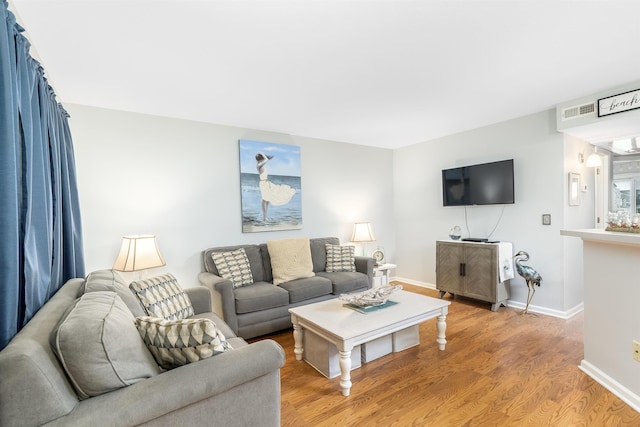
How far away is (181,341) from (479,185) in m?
3.87

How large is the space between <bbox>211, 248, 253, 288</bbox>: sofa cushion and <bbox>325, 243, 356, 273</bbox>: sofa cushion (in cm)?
106

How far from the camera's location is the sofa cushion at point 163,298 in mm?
1912

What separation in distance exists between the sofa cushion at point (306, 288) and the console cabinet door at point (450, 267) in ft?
5.59

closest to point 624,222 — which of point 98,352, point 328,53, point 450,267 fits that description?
point 450,267

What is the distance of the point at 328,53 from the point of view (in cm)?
207

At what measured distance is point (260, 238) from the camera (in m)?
3.84

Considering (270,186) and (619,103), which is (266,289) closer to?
(270,186)

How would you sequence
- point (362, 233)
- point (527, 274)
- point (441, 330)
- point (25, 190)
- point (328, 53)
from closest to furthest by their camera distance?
point (25, 190), point (328, 53), point (441, 330), point (527, 274), point (362, 233)

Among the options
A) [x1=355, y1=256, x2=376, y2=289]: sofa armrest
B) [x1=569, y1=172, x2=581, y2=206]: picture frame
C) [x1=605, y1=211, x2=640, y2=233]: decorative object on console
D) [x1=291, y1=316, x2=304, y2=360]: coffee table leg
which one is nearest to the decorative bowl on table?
[x1=291, y1=316, x2=304, y2=360]: coffee table leg

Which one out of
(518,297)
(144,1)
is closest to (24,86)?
(144,1)

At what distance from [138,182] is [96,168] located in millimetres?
368

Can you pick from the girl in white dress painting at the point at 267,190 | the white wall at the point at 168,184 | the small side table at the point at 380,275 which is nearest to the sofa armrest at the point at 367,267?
the small side table at the point at 380,275

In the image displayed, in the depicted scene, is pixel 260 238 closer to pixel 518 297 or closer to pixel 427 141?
pixel 427 141

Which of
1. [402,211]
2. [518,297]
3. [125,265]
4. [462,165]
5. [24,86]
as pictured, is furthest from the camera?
[402,211]
